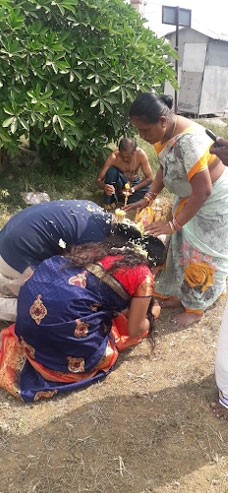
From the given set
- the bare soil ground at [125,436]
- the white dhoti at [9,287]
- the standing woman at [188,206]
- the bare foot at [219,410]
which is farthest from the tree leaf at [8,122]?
the bare foot at [219,410]

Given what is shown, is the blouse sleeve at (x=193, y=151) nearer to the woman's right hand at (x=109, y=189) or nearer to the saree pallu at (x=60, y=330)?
the saree pallu at (x=60, y=330)

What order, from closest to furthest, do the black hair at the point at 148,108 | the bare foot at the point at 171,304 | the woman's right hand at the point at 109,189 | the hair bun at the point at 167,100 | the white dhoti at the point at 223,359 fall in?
the white dhoti at the point at 223,359 < the black hair at the point at 148,108 < the hair bun at the point at 167,100 < the bare foot at the point at 171,304 < the woman's right hand at the point at 109,189

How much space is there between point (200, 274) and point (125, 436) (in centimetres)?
121

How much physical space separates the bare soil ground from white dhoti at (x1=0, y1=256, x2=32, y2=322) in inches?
24.2

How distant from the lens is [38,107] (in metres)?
3.76

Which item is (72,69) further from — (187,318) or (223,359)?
(223,359)

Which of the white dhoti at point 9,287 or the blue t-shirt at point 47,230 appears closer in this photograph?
the blue t-shirt at point 47,230

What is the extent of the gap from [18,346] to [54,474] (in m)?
0.71

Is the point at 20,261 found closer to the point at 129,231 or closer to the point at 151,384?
the point at 129,231

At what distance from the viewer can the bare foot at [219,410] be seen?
2.08 m

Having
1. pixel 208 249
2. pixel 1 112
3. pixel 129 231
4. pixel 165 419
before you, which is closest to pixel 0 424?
pixel 165 419

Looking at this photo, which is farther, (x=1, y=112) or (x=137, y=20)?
(x=137, y=20)

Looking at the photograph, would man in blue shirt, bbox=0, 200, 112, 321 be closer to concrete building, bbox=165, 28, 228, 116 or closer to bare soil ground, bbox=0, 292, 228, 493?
bare soil ground, bbox=0, 292, 228, 493

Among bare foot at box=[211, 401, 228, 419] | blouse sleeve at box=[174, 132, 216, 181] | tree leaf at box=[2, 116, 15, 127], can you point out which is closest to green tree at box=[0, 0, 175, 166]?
tree leaf at box=[2, 116, 15, 127]
